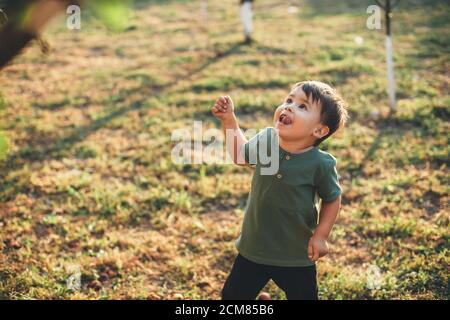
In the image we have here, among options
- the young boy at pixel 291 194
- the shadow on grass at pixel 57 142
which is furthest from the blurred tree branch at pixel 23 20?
the shadow on grass at pixel 57 142

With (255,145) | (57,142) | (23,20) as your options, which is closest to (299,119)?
(255,145)

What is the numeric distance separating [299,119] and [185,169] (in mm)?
2946

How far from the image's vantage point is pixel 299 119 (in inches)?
82.8

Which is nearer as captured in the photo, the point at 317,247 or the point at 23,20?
the point at 23,20

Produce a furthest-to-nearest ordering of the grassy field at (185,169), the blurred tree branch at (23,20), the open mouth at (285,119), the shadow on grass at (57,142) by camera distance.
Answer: the shadow on grass at (57,142), the grassy field at (185,169), the open mouth at (285,119), the blurred tree branch at (23,20)

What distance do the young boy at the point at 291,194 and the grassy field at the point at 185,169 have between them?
90 centimetres

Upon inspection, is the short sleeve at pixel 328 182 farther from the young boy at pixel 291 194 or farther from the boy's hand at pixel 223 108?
the boy's hand at pixel 223 108

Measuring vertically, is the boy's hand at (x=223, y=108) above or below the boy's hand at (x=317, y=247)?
above

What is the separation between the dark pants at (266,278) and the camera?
2.28 m

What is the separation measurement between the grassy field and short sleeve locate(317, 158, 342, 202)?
1.21 metres

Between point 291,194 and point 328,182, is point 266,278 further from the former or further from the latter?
point 328,182

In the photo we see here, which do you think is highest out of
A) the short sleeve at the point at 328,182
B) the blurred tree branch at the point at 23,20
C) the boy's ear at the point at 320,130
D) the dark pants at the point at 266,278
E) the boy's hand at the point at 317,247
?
the blurred tree branch at the point at 23,20

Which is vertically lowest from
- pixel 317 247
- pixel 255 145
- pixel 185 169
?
pixel 317 247
